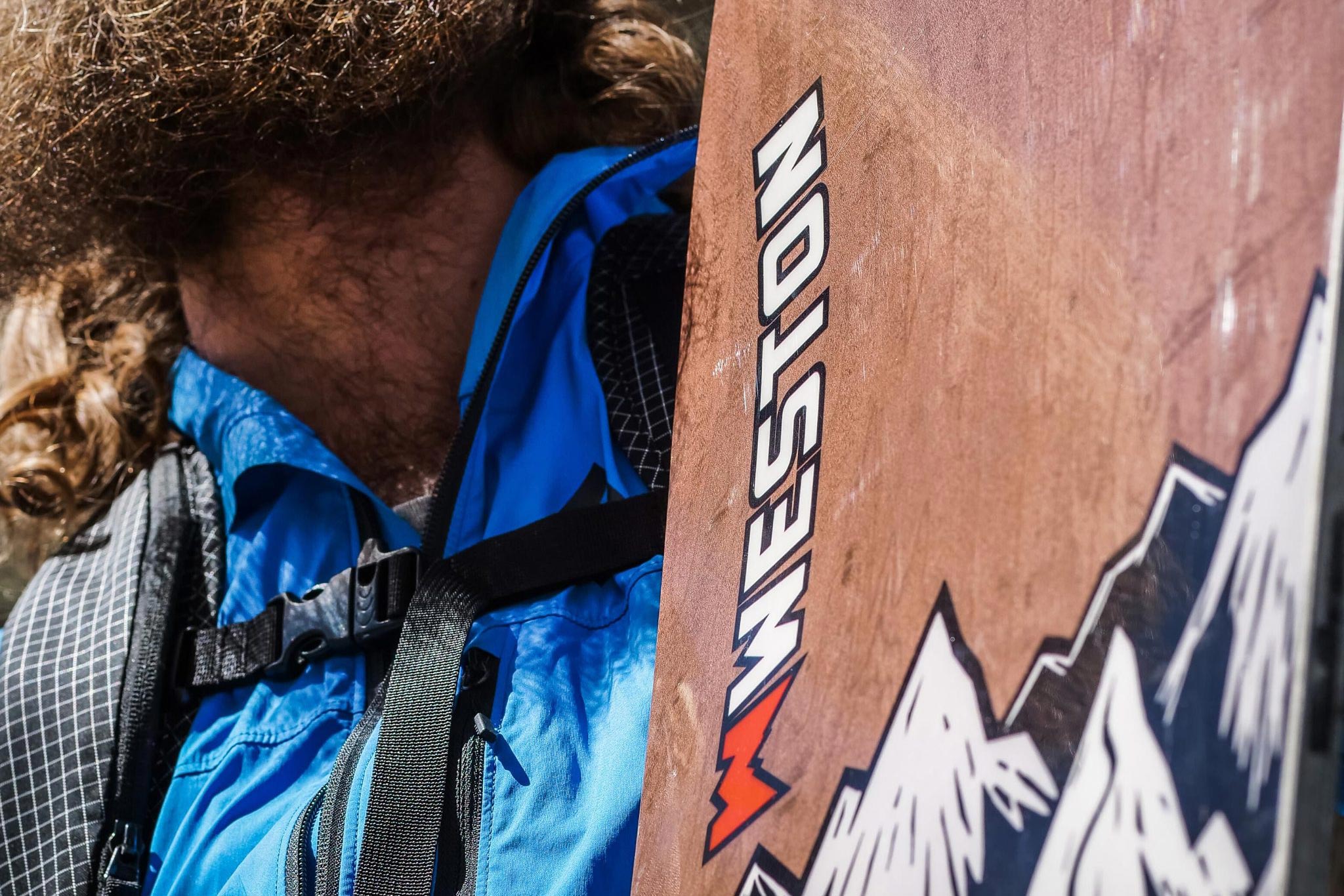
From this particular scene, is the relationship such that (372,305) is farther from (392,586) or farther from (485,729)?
(485,729)

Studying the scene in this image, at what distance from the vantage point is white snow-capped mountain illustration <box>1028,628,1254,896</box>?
1.78ft

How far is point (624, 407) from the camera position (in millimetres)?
1195

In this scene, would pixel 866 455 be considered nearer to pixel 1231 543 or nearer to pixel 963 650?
pixel 963 650

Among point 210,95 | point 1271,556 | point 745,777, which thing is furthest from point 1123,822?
point 210,95

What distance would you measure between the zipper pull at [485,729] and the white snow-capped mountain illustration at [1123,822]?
1.74 ft

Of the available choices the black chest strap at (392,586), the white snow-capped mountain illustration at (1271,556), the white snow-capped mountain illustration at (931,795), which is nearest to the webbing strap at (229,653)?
the black chest strap at (392,586)

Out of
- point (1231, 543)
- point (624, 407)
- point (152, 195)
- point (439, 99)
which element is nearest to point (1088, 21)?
point (1231, 543)

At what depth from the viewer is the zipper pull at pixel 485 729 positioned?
40.1 inches

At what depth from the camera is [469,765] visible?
1022mm

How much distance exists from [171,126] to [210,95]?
70 mm

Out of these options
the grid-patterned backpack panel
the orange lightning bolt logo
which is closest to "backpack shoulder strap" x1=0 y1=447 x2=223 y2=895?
the grid-patterned backpack panel

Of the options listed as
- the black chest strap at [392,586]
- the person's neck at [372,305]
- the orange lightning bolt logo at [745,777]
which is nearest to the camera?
the orange lightning bolt logo at [745,777]

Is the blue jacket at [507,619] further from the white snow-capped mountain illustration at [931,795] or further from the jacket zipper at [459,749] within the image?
the white snow-capped mountain illustration at [931,795]

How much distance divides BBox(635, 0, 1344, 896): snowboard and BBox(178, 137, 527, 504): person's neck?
0.52 m
